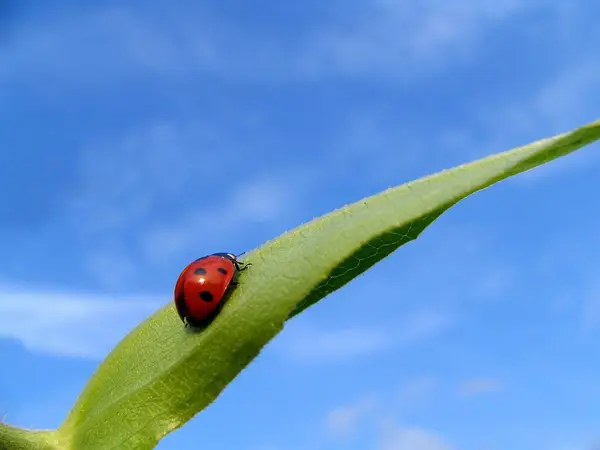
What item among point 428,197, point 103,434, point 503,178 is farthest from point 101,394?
point 503,178

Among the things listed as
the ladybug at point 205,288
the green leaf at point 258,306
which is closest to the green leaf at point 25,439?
the green leaf at point 258,306

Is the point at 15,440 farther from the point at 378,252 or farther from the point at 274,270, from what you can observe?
the point at 378,252

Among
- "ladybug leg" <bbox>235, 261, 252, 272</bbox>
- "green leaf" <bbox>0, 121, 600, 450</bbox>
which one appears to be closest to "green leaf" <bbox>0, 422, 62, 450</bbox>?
"green leaf" <bbox>0, 121, 600, 450</bbox>

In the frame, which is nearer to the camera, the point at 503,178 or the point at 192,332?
the point at 503,178

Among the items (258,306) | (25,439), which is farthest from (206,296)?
(25,439)

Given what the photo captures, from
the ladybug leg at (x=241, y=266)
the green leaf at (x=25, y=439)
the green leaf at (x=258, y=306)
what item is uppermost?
the ladybug leg at (x=241, y=266)

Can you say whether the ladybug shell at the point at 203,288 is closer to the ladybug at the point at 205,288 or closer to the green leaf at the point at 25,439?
the ladybug at the point at 205,288

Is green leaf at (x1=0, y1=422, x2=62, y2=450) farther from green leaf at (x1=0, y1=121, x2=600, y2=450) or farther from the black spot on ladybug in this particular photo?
the black spot on ladybug
